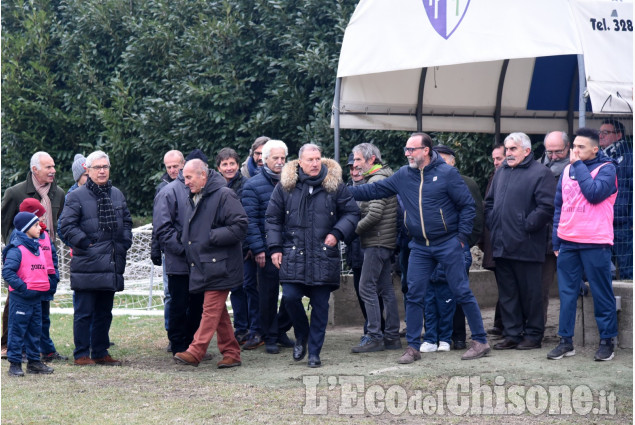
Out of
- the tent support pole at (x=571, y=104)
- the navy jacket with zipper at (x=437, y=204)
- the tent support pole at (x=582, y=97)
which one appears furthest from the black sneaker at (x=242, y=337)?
the tent support pole at (x=571, y=104)

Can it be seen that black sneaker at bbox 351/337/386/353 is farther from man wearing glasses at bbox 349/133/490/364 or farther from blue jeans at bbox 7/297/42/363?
blue jeans at bbox 7/297/42/363

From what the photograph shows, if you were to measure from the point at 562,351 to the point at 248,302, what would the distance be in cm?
312

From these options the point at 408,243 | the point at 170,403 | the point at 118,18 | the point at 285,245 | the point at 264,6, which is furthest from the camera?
the point at 118,18

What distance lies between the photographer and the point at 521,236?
27.8ft

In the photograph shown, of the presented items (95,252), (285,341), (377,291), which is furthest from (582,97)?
(95,252)

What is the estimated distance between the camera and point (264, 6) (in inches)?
581

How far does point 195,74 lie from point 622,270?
27.7 feet

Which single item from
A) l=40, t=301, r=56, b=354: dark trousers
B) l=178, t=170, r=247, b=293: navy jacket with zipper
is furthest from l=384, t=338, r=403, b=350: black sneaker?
l=40, t=301, r=56, b=354: dark trousers

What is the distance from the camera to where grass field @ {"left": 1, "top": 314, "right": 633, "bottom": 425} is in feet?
20.6

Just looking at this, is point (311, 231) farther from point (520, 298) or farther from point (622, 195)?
point (622, 195)

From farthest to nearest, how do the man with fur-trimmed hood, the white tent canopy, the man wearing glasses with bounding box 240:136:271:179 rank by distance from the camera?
the man wearing glasses with bounding box 240:136:271:179
the white tent canopy
the man with fur-trimmed hood

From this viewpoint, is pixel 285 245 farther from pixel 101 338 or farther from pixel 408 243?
pixel 101 338

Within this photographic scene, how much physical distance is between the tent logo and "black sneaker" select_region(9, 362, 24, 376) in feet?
16.3

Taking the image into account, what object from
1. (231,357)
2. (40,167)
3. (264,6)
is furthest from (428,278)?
(264,6)
